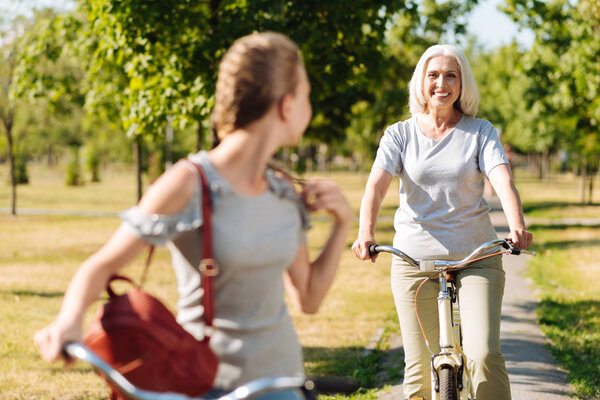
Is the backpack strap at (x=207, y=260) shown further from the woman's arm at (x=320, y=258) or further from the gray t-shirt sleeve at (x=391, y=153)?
the gray t-shirt sleeve at (x=391, y=153)

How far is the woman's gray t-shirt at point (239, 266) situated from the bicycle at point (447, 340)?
1.54 m

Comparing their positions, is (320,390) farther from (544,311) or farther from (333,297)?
(333,297)

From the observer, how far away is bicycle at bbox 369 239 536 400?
366cm

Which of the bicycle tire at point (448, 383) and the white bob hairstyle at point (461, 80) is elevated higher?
the white bob hairstyle at point (461, 80)

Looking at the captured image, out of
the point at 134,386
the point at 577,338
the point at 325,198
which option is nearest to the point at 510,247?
the point at 325,198

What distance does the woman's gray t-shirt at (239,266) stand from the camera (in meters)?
1.95

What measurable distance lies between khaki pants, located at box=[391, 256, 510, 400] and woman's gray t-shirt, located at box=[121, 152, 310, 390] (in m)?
1.65

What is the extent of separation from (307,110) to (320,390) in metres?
0.79

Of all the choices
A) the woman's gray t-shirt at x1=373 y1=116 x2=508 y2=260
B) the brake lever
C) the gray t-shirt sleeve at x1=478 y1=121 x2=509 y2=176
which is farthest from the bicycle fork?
the gray t-shirt sleeve at x1=478 y1=121 x2=509 y2=176

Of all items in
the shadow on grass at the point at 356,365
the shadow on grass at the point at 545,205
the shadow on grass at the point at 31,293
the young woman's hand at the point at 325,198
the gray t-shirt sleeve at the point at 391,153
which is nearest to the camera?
the young woman's hand at the point at 325,198

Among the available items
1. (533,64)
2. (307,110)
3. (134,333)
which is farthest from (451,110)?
(533,64)

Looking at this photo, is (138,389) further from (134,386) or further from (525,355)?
(525,355)

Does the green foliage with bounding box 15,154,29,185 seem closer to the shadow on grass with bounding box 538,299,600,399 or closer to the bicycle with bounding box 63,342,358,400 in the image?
the shadow on grass with bounding box 538,299,600,399

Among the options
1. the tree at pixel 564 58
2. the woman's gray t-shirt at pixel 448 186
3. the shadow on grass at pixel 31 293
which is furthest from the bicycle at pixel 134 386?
the tree at pixel 564 58
